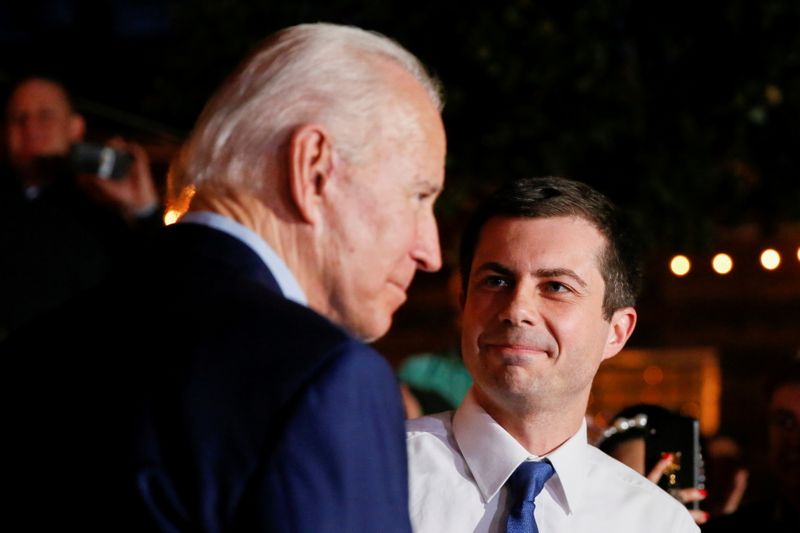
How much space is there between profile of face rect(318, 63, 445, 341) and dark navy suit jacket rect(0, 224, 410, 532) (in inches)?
6.0

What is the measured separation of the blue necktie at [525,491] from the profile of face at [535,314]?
0.12m

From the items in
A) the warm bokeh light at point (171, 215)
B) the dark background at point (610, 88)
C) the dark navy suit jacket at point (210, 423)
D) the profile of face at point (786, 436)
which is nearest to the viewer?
the dark navy suit jacket at point (210, 423)

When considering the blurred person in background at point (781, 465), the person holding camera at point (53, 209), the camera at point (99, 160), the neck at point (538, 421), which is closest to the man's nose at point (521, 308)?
the neck at point (538, 421)

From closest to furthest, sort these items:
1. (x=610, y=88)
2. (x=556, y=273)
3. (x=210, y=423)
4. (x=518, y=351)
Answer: (x=210, y=423), (x=518, y=351), (x=556, y=273), (x=610, y=88)

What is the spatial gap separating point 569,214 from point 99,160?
2999mm

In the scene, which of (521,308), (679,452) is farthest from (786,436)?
(521,308)

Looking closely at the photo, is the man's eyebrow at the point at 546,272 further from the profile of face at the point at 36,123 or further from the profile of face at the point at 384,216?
the profile of face at the point at 36,123

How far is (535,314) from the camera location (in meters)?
2.50

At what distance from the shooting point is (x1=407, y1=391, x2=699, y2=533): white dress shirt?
2480mm

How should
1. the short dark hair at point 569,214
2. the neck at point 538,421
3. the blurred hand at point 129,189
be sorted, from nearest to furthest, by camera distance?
the neck at point 538,421 < the short dark hair at point 569,214 < the blurred hand at point 129,189

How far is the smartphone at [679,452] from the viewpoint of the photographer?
9.75ft

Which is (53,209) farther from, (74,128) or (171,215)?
(171,215)

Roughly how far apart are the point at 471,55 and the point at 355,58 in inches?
191

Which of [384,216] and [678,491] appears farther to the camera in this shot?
[678,491]
